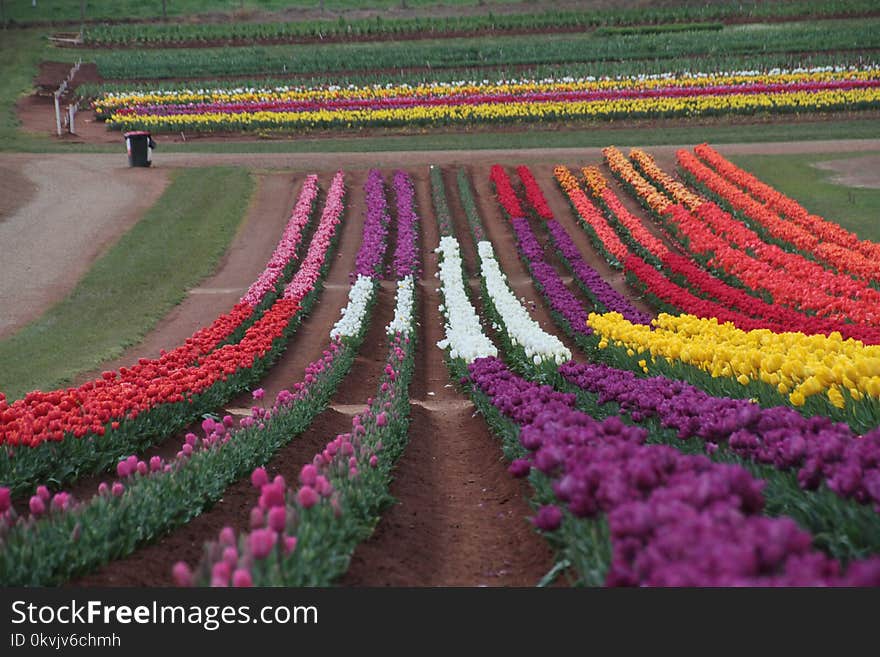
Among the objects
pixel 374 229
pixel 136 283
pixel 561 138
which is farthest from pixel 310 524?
pixel 561 138

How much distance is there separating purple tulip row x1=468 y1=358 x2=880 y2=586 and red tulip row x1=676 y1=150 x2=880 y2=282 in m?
15.5

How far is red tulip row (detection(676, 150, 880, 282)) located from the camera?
19297mm

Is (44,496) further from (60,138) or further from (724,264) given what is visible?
(60,138)

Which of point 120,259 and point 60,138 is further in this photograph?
point 60,138

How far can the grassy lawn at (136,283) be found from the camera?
15.3 m

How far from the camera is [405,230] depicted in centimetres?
2730

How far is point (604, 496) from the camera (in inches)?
161

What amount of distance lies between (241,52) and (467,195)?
101 ft

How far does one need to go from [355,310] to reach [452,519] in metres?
10.4

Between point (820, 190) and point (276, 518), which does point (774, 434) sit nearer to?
point (276, 518)

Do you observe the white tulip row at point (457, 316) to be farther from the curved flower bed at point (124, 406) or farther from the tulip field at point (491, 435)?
the curved flower bed at point (124, 406)

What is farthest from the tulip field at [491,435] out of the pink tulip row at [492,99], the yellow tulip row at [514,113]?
the pink tulip row at [492,99]

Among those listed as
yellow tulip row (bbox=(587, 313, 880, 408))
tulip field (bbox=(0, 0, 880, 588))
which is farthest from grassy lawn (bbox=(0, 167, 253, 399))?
yellow tulip row (bbox=(587, 313, 880, 408))

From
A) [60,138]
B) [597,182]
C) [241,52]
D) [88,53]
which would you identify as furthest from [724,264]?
[88,53]
